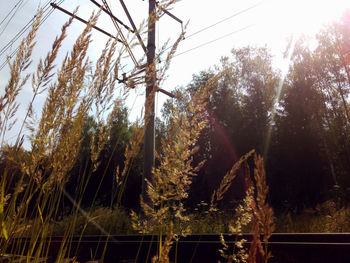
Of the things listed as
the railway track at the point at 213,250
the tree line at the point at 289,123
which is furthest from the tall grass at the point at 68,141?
the tree line at the point at 289,123

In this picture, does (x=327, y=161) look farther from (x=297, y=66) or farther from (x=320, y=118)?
(x=297, y=66)

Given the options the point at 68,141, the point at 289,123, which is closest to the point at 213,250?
the point at 68,141

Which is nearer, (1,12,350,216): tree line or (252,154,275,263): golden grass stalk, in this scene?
(252,154,275,263): golden grass stalk

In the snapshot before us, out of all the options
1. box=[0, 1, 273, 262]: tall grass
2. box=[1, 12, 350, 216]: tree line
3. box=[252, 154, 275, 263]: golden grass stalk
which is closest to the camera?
box=[252, 154, 275, 263]: golden grass stalk

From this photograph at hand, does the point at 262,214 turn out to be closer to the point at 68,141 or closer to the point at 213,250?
the point at 68,141

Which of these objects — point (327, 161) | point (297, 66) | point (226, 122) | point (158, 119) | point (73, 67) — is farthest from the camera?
point (158, 119)

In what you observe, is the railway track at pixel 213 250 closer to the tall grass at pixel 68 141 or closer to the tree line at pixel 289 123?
the tall grass at pixel 68 141

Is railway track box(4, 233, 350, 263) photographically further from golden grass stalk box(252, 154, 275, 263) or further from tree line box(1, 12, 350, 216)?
tree line box(1, 12, 350, 216)

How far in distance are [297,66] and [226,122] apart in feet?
25.3

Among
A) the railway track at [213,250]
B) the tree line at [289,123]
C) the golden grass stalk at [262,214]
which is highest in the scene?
the tree line at [289,123]

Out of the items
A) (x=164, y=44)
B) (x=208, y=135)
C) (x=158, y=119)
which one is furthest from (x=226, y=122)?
(x=164, y=44)

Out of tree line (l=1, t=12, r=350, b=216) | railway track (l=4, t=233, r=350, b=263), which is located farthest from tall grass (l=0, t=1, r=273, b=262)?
tree line (l=1, t=12, r=350, b=216)

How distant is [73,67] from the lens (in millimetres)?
1400

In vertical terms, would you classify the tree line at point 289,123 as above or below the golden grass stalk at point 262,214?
above
